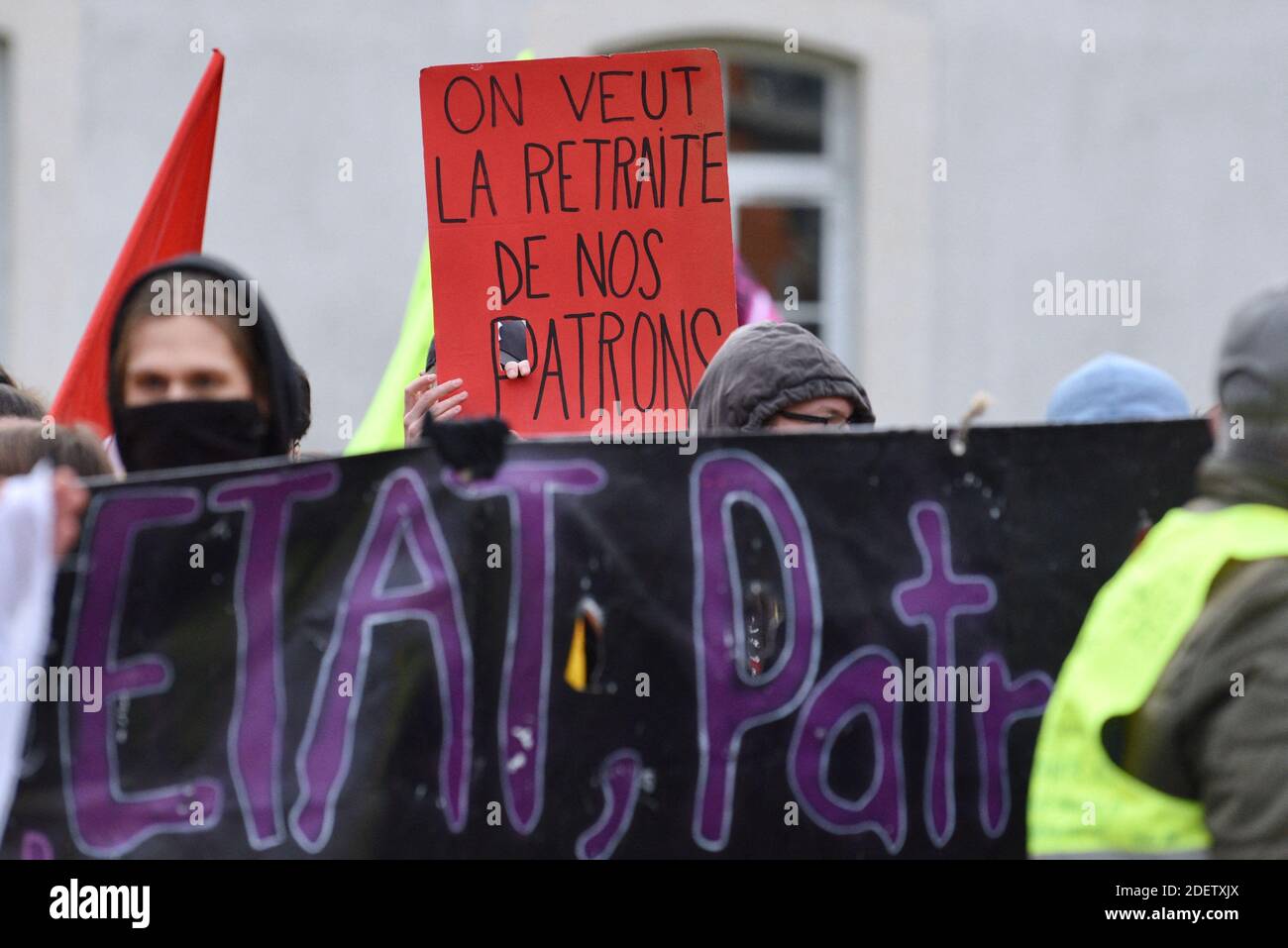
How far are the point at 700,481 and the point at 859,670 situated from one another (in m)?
0.39

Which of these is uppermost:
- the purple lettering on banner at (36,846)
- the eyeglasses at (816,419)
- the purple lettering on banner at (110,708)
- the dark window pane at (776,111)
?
the dark window pane at (776,111)

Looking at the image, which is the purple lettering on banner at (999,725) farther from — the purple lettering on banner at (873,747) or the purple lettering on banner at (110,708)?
the purple lettering on banner at (110,708)

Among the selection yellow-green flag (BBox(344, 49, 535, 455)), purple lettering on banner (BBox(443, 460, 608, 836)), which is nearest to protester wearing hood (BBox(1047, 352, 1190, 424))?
yellow-green flag (BBox(344, 49, 535, 455))

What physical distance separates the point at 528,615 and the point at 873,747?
1.90ft

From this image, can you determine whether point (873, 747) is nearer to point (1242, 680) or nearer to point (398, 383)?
point (1242, 680)

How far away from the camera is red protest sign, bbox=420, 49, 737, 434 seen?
4199 mm

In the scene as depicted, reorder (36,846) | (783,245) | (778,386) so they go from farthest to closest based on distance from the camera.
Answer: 1. (783,245)
2. (778,386)
3. (36,846)

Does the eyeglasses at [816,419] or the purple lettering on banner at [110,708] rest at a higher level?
the eyeglasses at [816,419]

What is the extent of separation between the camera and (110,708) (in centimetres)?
287

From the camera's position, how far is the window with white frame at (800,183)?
809cm

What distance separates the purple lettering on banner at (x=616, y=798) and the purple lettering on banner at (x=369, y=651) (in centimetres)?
21

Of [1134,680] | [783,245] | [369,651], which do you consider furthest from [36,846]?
[783,245]

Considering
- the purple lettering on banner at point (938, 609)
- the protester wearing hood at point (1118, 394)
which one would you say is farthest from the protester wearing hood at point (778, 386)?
the protester wearing hood at point (1118, 394)
